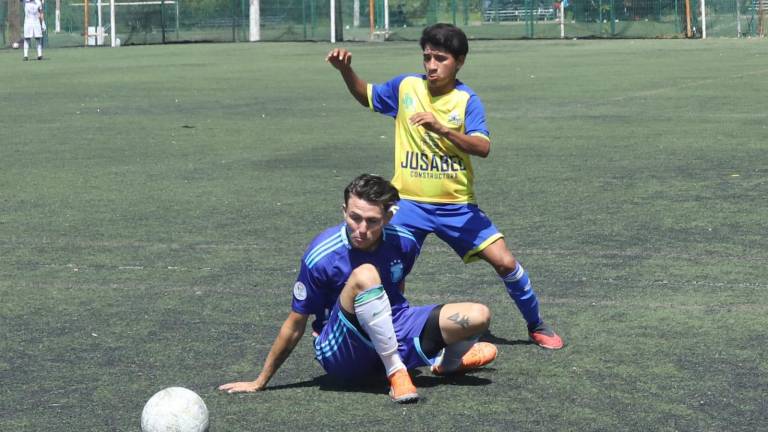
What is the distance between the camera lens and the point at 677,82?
1032 inches

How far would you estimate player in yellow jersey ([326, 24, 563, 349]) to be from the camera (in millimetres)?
7203

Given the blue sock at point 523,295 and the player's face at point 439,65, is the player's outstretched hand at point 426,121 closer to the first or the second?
the player's face at point 439,65

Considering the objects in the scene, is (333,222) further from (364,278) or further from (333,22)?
(333,22)

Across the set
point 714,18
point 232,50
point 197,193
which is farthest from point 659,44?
point 197,193

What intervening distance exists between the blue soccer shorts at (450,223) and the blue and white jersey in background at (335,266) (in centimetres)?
75

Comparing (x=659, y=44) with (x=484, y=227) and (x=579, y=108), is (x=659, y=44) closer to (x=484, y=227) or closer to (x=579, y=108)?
(x=579, y=108)

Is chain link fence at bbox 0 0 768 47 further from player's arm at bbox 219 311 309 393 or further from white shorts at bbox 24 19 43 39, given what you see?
player's arm at bbox 219 311 309 393

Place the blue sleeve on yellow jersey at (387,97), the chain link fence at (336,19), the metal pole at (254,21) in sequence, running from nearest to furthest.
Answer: the blue sleeve on yellow jersey at (387,97), the chain link fence at (336,19), the metal pole at (254,21)

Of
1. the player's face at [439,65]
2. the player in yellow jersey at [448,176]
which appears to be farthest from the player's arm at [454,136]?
the player's face at [439,65]

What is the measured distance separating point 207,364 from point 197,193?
6.01 metres

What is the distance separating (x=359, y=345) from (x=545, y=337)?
122cm

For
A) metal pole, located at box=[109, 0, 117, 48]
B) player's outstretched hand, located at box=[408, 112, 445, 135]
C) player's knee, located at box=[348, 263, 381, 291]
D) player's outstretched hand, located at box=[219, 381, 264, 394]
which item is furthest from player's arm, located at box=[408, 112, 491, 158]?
metal pole, located at box=[109, 0, 117, 48]

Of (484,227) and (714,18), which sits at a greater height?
(714,18)

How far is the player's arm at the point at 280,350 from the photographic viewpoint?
6.29m
